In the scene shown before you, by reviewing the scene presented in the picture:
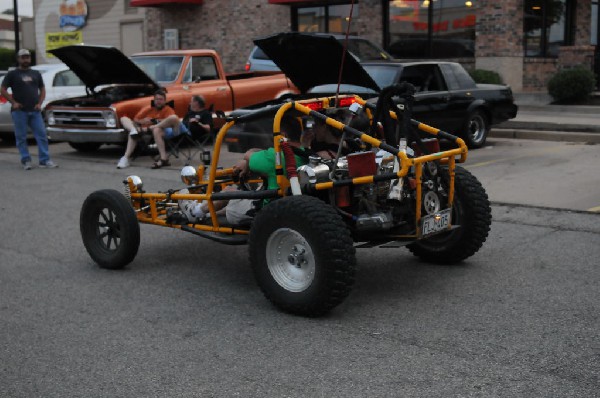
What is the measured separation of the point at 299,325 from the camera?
198 inches

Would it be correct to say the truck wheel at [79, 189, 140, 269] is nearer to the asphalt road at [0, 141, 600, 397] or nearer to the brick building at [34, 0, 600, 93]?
the asphalt road at [0, 141, 600, 397]

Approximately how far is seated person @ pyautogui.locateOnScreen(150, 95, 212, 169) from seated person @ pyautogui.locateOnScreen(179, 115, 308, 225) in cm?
652

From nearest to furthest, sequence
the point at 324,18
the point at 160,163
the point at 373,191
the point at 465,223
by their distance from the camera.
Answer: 1. the point at 373,191
2. the point at 465,223
3. the point at 160,163
4. the point at 324,18

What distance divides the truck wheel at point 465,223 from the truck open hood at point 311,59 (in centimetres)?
115

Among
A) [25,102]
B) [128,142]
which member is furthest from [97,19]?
[128,142]

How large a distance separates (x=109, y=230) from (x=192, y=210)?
78 cm

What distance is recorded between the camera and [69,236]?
25.7 ft

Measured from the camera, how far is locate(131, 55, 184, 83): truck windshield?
14.8 m

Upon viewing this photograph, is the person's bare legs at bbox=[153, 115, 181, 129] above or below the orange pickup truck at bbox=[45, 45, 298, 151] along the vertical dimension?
below

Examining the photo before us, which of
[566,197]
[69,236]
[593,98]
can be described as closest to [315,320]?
[69,236]

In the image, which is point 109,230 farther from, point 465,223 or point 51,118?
point 51,118

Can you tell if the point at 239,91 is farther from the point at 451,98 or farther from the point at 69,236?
the point at 69,236

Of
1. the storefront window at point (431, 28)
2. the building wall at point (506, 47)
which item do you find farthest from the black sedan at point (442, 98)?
the storefront window at point (431, 28)

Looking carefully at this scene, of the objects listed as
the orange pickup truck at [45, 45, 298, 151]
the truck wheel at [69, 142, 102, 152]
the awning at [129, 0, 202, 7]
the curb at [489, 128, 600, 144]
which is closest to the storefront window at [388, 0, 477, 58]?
the curb at [489, 128, 600, 144]
